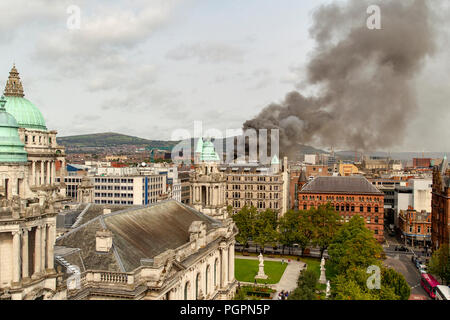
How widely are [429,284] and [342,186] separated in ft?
169

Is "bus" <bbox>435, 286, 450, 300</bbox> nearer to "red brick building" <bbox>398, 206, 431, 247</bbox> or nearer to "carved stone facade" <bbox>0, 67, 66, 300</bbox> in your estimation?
"carved stone facade" <bbox>0, 67, 66, 300</bbox>

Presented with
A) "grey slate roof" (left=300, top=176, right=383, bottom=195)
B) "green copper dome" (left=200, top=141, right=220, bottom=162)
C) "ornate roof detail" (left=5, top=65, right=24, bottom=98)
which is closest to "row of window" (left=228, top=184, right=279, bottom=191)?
"grey slate roof" (left=300, top=176, right=383, bottom=195)

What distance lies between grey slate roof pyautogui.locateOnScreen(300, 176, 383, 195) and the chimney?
87398 mm

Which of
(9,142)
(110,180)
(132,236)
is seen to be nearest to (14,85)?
(132,236)

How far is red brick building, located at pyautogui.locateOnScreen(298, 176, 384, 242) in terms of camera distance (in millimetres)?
109750

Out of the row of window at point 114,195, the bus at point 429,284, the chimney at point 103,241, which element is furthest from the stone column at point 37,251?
the row of window at point 114,195

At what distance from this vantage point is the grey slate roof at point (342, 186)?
4434 inches

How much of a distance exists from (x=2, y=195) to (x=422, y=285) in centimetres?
6629

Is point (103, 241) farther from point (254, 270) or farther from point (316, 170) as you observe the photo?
point (316, 170)

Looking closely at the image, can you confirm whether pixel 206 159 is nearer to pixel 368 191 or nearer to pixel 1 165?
pixel 1 165

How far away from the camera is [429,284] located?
6531cm

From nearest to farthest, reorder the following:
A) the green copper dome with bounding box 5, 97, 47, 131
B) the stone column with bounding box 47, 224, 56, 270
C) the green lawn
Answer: the stone column with bounding box 47, 224, 56, 270
the green copper dome with bounding box 5, 97, 47, 131
the green lawn

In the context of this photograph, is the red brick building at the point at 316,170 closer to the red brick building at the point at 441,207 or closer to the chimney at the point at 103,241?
the red brick building at the point at 441,207
